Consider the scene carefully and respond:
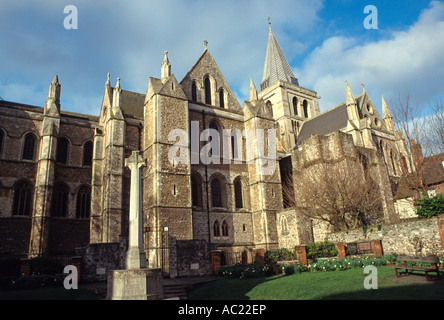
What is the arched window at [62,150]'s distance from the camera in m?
24.2

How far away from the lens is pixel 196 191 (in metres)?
22.3

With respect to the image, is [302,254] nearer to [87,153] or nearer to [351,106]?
[87,153]

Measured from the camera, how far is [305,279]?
11.3 metres

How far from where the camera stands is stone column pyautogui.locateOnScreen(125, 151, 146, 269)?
934cm

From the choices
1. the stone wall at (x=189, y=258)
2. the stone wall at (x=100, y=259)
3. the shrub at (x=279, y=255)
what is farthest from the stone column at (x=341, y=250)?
the stone wall at (x=100, y=259)

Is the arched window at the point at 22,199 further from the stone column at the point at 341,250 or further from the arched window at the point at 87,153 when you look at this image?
the stone column at the point at 341,250

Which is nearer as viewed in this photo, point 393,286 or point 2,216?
point 393,286

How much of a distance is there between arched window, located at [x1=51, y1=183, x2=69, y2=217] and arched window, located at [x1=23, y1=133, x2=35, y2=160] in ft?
9.84

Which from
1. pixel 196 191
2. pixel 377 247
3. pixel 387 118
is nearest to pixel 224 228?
pixel 196 191

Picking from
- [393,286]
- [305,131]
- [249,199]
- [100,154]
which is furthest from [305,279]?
[305,131]

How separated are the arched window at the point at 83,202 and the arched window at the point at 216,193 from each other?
9.84 m

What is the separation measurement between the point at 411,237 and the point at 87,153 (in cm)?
2340
